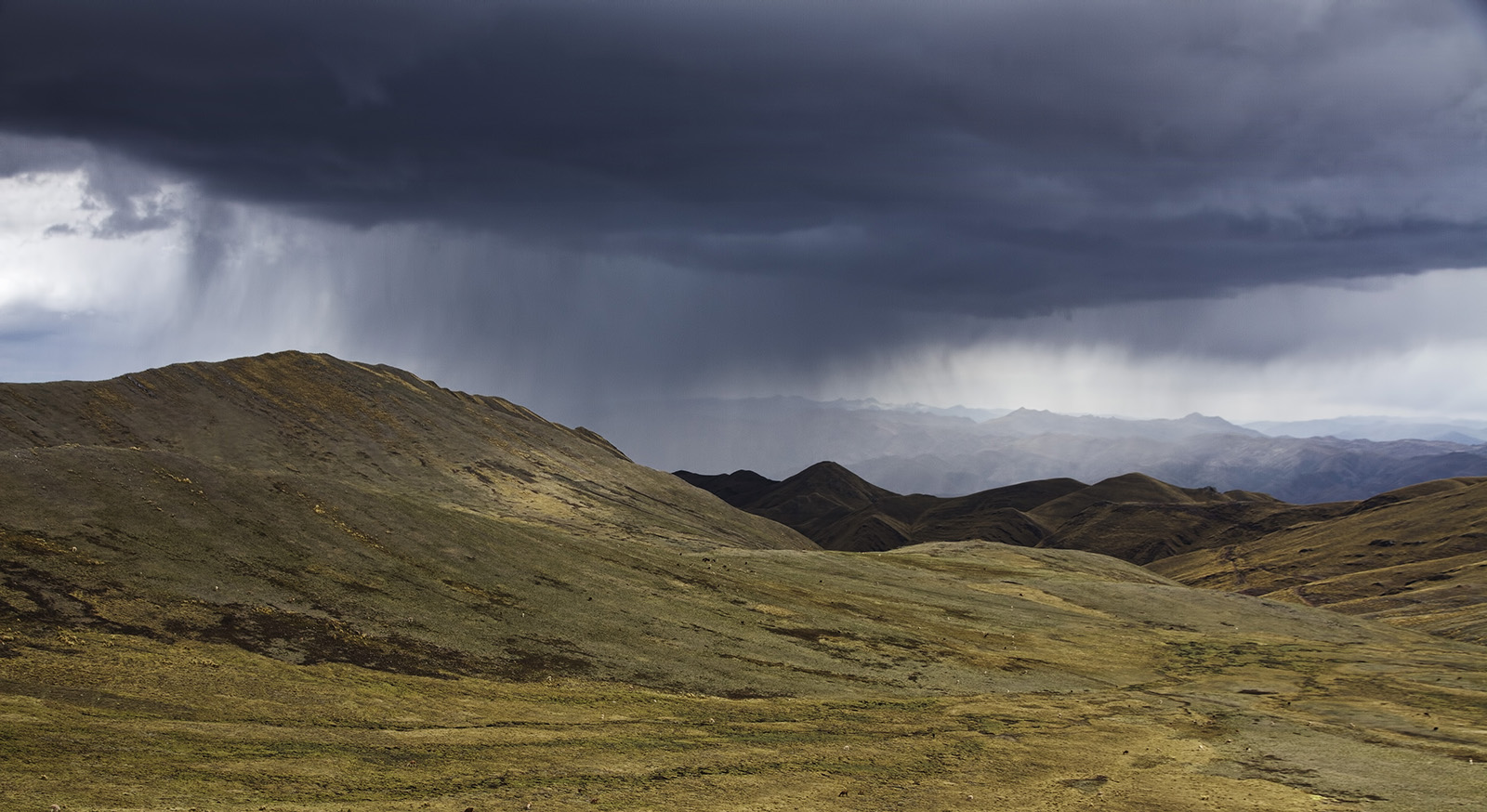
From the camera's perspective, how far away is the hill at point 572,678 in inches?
1137

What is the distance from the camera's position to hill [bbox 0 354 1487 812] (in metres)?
28.9

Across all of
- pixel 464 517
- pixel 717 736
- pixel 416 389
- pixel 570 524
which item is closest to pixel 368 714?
pixel 717 736

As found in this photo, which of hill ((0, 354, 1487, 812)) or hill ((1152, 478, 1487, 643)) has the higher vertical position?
hill ((0, 354, 1487, 812))

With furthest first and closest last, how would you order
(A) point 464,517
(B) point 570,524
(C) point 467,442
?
(C) point 467,442 < (B) point 570,524 < (A) point 464,517

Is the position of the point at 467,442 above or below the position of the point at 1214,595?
above

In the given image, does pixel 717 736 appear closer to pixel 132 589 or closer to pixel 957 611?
pixel 132 589

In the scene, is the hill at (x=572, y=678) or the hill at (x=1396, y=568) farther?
the hill at (x=1396, y=568)

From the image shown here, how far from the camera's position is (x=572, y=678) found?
46.5 metres

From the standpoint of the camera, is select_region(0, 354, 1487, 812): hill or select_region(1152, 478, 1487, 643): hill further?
select_region(1152, 478, 1487, 643): hill

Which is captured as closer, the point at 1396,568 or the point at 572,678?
the point at 572,678

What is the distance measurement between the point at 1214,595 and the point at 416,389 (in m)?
122

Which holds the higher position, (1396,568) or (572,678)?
(572,678)

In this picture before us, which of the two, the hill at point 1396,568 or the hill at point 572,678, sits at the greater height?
the hill at point 572,678

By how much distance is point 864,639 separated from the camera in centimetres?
6606
